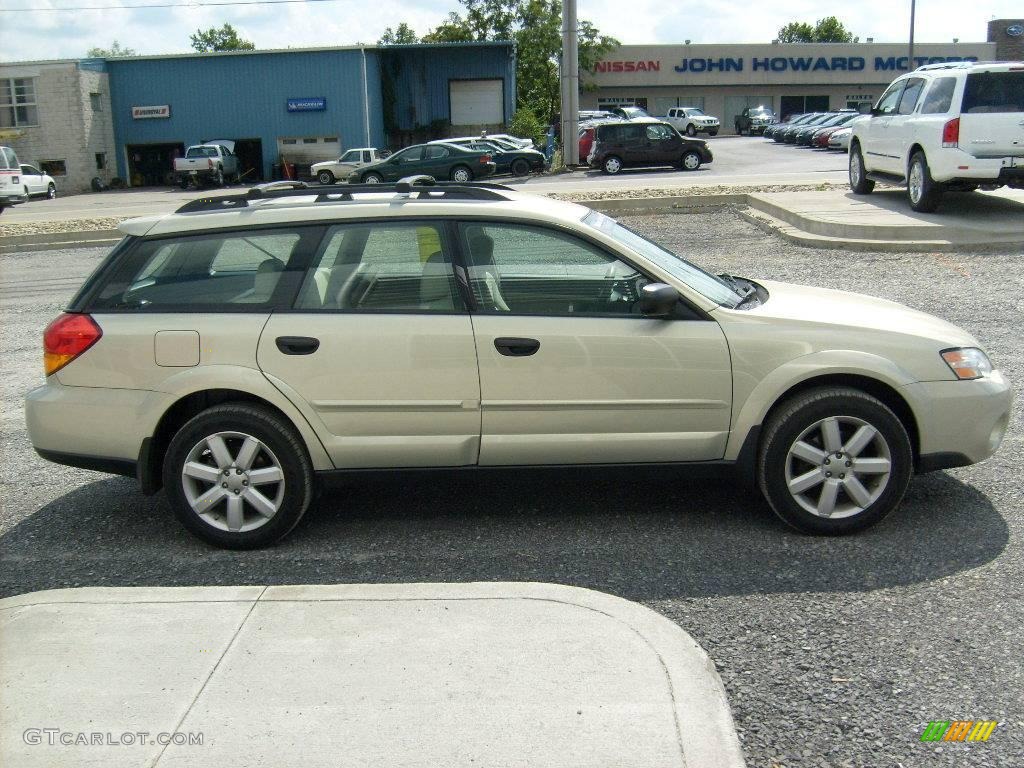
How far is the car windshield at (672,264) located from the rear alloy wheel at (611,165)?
28.4 meters

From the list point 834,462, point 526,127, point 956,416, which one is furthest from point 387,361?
point 526,127

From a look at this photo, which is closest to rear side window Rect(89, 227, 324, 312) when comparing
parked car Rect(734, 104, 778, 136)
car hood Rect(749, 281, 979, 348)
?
car hood Rect(749, 281, 979, 348)

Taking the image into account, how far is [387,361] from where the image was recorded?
4.76 meters

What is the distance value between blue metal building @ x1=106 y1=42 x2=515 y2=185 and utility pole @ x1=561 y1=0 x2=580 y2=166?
17.6 meters

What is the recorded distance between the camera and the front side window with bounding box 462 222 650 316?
191 inches

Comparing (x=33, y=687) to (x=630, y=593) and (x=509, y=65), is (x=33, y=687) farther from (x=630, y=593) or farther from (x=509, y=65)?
(x=509, y=65)

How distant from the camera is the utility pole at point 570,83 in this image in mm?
33219

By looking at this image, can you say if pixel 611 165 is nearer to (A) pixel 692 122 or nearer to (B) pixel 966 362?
(A) pixel 692 122

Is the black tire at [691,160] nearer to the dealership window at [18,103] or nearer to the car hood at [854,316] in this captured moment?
the car hood at [854,316]

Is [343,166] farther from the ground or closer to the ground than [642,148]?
closer to the ground

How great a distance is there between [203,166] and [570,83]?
18241 mm

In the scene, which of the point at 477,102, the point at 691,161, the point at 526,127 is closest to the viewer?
the point at 691,161

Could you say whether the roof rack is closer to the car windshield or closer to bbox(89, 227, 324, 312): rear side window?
bbox(89, 227, 324, 312): rear side window

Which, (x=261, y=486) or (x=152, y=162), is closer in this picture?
(x=261, y=486)
